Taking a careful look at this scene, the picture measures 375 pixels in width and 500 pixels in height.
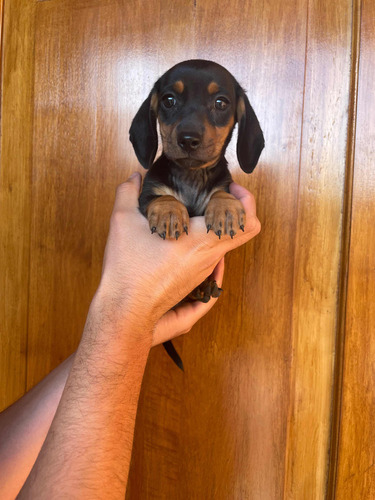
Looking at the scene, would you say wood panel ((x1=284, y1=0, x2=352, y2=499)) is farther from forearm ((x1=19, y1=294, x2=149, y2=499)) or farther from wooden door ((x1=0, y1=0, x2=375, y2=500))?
forearm ((x1=19, y1=294, x2=149, y2=499))

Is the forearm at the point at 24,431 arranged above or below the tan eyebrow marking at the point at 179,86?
below

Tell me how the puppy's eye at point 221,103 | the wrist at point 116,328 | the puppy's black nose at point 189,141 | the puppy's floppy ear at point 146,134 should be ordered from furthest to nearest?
the puppy's floppy ear at point 146,134, the puppy's eye at point 221,103, the puppy's black nose at point 189,141, the wrist at point 116,328

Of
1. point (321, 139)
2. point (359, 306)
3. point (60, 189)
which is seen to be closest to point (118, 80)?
point (60, 189)

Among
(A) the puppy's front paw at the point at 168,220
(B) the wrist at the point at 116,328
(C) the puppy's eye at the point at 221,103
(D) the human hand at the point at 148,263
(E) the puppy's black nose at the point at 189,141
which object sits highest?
(C) the puppy's eye at the point at 221,103

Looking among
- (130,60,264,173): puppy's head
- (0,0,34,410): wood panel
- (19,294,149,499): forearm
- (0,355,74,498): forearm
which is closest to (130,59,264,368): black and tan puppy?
(130,60,264,173): puppy's head

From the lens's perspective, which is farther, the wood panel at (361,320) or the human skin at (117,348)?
the wood panel at (361,320)

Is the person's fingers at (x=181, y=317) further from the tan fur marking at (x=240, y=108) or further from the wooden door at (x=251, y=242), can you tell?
the tan fur marking at (x=240, y=108)

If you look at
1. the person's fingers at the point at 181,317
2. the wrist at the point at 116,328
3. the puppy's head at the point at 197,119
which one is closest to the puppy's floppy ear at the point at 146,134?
the puppy's head at the point at 197,119
